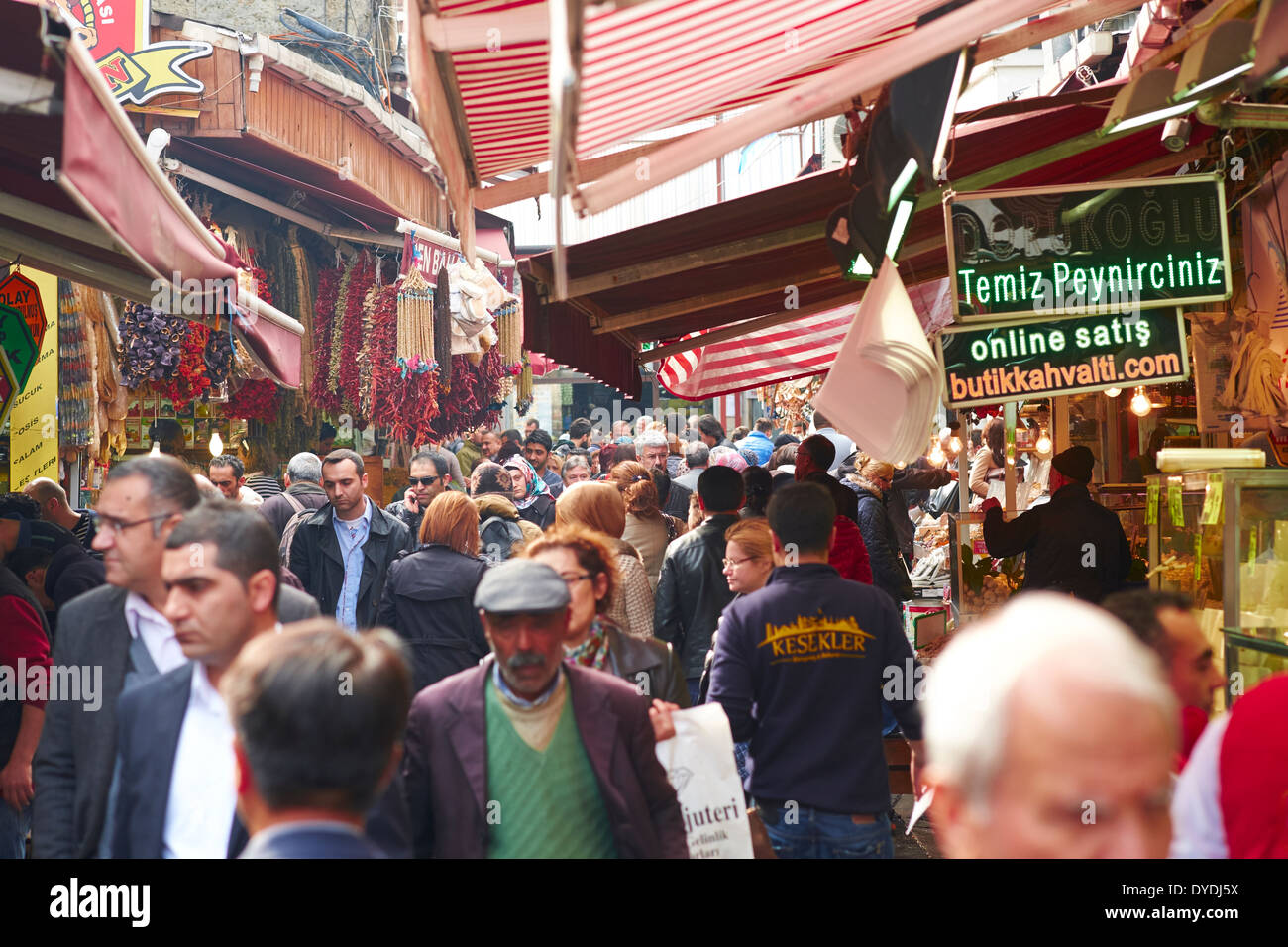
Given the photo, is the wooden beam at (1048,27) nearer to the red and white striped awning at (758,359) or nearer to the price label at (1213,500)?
the price label at (1213,500)

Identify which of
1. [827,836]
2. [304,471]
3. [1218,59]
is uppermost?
[1218,59]

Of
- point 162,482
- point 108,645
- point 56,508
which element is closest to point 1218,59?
point 162,482

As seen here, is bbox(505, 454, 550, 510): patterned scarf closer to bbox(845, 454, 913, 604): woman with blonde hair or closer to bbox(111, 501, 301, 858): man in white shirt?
bbox(845, 454, 913, 604): woman with blonde hair

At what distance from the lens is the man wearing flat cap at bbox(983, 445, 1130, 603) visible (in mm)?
7145

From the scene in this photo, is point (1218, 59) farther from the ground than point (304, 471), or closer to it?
farther from the ground

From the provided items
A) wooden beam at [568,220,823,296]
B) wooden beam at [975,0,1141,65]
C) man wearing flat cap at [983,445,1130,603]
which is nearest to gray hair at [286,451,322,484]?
wooden beam at [568,220,823,296]

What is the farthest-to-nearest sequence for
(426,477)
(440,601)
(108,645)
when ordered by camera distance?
1. (426,477)
2. (440,601)
3. (108,645)

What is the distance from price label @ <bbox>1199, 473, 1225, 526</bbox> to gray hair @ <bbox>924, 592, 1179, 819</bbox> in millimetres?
4188

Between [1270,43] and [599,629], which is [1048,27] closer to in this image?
[1270,43]

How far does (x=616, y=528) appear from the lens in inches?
241

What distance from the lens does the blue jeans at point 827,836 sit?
439cm

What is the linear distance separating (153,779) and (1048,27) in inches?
161

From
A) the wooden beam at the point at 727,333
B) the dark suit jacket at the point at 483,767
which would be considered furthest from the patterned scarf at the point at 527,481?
the dark suit jacket at the point at 483,767

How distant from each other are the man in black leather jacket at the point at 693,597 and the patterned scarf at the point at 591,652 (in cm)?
224
